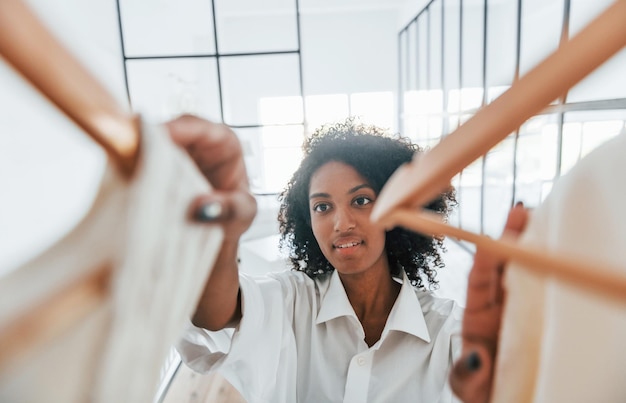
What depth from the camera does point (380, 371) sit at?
1.94 feet

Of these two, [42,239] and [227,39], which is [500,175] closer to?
[42,239]

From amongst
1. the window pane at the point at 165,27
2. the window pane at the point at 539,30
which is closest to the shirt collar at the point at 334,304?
the window pane at the point at 539,30

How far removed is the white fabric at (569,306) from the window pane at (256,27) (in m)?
3.55

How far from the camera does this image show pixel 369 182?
0.63 metres

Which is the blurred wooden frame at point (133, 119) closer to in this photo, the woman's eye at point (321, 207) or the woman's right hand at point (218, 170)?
the woman's right hand at point (218, 170)

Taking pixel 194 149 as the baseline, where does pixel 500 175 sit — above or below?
below

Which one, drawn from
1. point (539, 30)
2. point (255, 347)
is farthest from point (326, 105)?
point (255, 347)

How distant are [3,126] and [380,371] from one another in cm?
76

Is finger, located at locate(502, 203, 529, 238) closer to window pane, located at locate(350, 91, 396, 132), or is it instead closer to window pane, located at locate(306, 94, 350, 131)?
window pane, located at locate(306, 94, 350, 131)

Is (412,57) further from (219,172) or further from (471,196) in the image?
(219,172)

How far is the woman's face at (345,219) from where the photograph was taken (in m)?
0.60

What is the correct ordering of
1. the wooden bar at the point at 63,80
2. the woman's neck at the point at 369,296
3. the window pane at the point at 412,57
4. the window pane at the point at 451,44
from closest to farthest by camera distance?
the wooden bar at the point at 63,80 → the woman's neck at the point at 369,296 → the window pane at the point at 451,44 → the window pane at the point at 412,57

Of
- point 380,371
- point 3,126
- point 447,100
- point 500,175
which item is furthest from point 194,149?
point 447,100

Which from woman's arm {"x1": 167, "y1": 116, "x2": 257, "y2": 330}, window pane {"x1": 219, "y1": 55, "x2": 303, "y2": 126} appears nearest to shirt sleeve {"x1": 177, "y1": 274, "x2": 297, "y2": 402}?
woman's arm {"x1": 167, "y1": 116, "x2": 257, "y2": 330}
